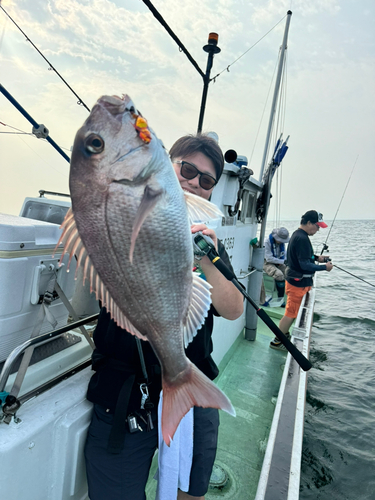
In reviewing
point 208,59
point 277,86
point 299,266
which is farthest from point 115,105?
point 277,86

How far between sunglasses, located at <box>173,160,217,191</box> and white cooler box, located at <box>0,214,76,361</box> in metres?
0.82

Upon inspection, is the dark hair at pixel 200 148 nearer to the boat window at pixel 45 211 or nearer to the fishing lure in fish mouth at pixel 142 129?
the fishing lure in fish mouth at pixel 142 129

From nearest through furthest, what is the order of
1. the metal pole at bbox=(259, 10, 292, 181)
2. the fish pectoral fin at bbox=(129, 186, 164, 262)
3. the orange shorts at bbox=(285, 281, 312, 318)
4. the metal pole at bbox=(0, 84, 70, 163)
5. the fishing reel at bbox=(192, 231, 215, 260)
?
1. the fish pectoral fin at bbox=(129, 186, 164, 262)
2. the fishing reel at bbox=(192, 231, 215, 260)
3. the metal pole at bbox=(0, 84, 70, 163)
4. the orange shorts at bbox=(285, 281, 312, 318)
5. the metal pole at bbox=(259, 10, 292, 181)

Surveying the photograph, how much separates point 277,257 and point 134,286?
8.62 m

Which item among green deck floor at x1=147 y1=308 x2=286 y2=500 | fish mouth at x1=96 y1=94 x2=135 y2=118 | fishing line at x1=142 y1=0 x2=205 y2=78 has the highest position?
fishing line at x1=142 y1=0 x2=205 y2=78

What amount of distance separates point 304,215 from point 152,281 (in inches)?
224

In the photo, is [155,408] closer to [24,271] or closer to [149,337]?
[149,337]

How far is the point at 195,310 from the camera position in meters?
1.29

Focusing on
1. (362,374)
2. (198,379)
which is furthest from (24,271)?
(362,374)

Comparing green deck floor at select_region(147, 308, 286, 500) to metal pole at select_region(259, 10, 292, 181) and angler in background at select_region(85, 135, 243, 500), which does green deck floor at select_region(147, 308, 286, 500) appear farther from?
metal pole at select_region(259, 10, 292, 181)

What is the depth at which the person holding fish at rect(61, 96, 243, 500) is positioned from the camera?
1032 millimetres

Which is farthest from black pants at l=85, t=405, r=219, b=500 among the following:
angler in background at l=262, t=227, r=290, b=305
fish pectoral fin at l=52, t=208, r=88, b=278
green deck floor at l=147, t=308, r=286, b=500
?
angler in background at l=262, t=227, r=290, b=305

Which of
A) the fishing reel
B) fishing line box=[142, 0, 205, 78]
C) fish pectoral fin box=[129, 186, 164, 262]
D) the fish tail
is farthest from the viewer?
fishing line box=[142, 0, 205, 78]

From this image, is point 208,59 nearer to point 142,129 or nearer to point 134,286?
point 142,129
